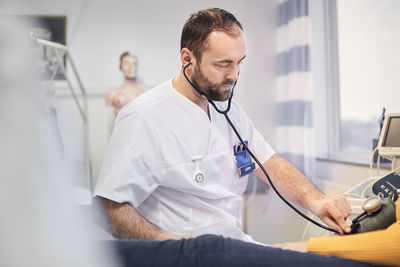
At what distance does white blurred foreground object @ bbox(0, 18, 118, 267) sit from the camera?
366 millimetres

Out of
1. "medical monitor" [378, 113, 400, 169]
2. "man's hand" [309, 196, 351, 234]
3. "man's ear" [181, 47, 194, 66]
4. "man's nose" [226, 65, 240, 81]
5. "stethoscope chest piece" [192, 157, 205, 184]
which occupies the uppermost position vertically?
"man's ear" [181, 47, 194, 66]

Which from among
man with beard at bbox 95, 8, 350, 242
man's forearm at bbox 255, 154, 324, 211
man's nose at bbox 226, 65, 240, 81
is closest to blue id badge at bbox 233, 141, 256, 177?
man with beard at bbox 95, 8, 350, 242

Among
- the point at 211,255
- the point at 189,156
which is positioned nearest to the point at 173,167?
the point at 189,156

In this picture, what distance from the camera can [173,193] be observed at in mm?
1111

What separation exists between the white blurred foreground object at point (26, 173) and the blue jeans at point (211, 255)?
4.9 inches

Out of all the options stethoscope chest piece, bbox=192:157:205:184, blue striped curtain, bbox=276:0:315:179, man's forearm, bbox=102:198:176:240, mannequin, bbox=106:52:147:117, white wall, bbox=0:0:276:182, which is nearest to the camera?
man's forearm, bbox=102:198:176:240

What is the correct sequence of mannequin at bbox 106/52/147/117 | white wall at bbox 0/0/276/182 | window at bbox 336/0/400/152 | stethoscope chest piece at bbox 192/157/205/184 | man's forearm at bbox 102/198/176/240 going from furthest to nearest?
white wall at bbox 0/0/276/182 < mannequin at bbox 106/52/147/117 < window at bbox 336/0/400/152 < stethoscope chest piece at bbox 192/157/205/184 < man's forearm at bbox 102/198/176/240

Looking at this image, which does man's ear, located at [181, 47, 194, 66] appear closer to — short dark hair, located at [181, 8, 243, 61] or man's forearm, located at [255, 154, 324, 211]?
short dark hair, located at [181, 8, 243, 61]

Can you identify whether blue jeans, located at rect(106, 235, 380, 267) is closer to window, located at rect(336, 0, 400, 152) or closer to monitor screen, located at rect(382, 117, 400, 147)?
monitor screen, located at rect(382, 117, 400, 147)

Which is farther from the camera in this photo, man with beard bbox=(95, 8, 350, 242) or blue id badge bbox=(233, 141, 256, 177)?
blue id badge bbox=(233, 141, 256, 177)

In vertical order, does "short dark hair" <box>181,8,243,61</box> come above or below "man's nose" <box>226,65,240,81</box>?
above

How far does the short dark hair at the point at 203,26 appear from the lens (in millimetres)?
1109

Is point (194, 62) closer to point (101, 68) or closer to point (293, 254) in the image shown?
point (293, 254)

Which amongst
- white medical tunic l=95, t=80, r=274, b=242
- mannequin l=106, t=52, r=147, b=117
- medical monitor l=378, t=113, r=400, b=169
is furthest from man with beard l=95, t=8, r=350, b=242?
mannequin l=106, t=52, r=147, b=117
